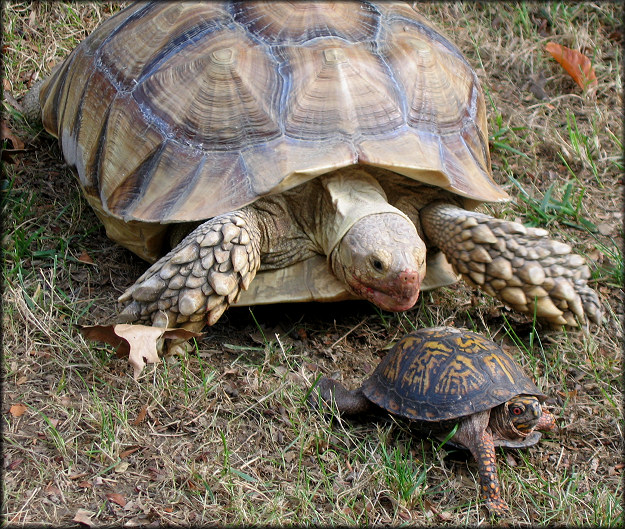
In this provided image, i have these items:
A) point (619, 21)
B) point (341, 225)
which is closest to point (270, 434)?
point (341, 225)

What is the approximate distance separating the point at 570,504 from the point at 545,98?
3.55 m

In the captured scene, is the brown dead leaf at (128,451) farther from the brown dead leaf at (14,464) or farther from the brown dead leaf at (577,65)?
the brown dead leaf at (577,65)

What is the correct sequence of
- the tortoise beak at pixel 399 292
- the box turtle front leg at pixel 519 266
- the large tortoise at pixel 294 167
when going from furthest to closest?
the box turtle front leg at pixel 519 266, the large tortoise at pixel 294 167, the tortoise beak at pixel 399 292

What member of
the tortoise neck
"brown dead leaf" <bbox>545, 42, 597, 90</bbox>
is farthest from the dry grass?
"brown dead leaf" <bbox>545, 42, 597, 90</bbox>

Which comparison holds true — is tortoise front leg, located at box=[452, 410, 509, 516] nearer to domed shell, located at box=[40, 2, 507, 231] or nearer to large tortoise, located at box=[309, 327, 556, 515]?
large tortoise, located at box=[309, 327, 556, 515]

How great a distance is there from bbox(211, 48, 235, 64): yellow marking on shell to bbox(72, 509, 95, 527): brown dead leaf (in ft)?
6.86

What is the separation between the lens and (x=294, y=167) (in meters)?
3.18

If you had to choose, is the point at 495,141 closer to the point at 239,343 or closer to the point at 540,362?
the point at 540,362

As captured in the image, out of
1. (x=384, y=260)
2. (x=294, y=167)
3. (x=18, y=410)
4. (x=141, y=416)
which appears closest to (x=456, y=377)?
(x=384, y=260)

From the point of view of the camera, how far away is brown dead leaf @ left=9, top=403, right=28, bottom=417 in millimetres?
2848

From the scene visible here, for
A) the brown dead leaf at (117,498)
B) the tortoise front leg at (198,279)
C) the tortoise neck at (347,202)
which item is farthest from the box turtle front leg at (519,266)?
the brown dead leaf at (117,498)

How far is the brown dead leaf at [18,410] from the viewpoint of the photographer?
2848mm

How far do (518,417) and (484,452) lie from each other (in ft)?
0.70

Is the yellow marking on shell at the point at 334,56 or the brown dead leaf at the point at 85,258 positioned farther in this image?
the brown dead leaf at the point at 85,258
